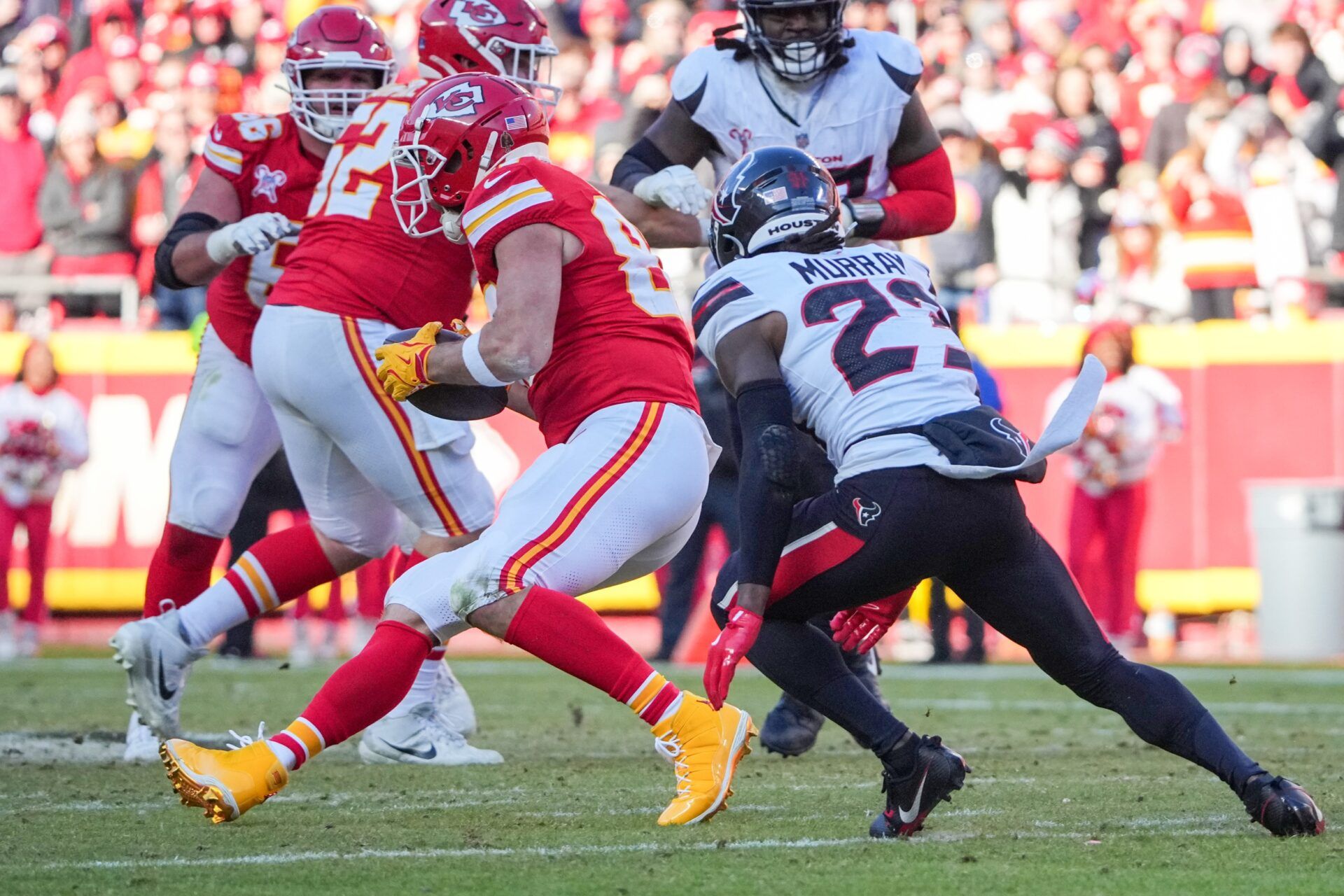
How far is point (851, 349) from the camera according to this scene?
388 centimetres

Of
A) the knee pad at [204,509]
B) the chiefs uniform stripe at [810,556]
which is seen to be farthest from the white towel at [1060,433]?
the knee pad at [204,509]

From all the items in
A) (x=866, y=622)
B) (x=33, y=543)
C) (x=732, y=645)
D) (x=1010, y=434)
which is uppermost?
(x=1010, y=434)

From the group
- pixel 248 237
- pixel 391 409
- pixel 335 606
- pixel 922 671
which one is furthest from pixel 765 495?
pixel 335 606

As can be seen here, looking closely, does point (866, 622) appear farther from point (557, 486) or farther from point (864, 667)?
point (864, 667)

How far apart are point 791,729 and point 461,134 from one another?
6.75 ft

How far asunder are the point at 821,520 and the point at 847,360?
13.1 inches

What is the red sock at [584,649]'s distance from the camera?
152 inches

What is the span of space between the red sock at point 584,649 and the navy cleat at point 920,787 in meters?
0.49

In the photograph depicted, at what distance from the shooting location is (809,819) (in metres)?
4.11

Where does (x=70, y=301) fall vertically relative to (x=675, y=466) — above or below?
below

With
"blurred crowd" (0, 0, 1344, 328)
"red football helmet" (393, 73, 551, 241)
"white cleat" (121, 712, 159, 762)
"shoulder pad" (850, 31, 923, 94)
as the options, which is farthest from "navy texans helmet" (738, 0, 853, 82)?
"blurred crowd" (0, 0, 1344, 328)

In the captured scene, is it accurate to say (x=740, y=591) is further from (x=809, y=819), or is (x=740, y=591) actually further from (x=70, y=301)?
(x=70, y=301)

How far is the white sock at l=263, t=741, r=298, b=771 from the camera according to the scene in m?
3.85

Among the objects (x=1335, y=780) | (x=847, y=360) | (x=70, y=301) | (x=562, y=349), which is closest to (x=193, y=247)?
(x=562, y=349)
